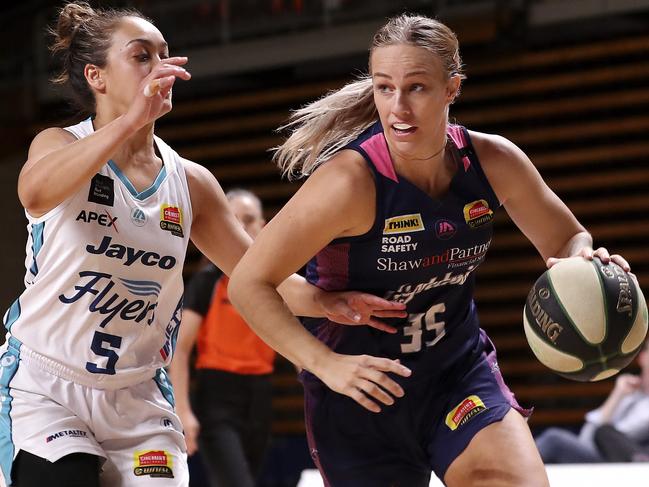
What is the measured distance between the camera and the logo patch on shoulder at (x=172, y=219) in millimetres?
2646

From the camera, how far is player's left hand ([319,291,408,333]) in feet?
8.34

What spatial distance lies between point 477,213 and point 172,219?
0.80 meters

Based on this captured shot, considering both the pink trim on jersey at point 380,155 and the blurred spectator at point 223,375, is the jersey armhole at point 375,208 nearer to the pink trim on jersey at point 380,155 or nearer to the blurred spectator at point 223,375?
the pink trim on jersey at point 380,155

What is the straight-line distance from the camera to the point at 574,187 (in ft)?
28.4

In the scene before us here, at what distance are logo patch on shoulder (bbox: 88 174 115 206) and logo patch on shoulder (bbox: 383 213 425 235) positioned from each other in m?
0.70

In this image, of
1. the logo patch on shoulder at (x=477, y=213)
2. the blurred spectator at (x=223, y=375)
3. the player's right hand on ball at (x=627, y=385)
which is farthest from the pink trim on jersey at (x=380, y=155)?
the player's right hand on ball at (x=627, y=385)

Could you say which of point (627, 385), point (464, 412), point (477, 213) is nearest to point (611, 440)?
point (627, 385)

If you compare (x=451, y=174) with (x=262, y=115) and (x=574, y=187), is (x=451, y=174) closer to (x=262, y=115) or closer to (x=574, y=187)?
(x=574, y=187)

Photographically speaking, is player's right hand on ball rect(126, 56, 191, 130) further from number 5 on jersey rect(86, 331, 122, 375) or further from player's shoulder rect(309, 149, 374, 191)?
number 5 on jersey rect(86, 331, 122, 375)

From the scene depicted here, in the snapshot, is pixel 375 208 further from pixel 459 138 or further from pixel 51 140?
pixel 51 140

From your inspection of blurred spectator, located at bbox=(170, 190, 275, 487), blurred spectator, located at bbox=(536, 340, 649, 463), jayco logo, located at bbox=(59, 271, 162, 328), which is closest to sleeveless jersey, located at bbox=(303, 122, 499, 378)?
jayco logo, located at bbox=(59, 271, 162, 328)

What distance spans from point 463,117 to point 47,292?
7.07 metres

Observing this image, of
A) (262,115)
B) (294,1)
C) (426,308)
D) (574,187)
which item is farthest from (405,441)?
(262,115)

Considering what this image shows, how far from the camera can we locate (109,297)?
252 centimetres
